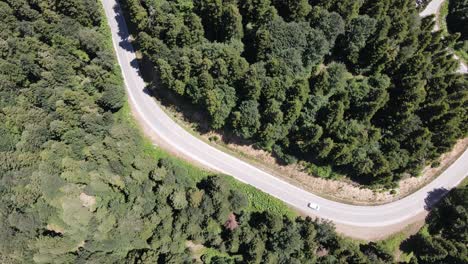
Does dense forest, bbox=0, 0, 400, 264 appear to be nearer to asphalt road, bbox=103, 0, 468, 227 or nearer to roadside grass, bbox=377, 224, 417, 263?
asphalt road, bbox=103, 0, 468, 227

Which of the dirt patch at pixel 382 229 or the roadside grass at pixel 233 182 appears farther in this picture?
the dirt patch at pixel 382 229

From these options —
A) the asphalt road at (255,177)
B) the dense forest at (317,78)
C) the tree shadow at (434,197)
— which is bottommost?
the asphalt road at (255,177)

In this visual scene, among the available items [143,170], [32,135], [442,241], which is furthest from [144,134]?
[442,241]

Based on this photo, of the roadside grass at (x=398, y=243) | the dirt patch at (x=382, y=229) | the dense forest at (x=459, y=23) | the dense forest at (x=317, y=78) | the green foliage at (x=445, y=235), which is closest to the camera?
the dense forest at (x=317, y=78)

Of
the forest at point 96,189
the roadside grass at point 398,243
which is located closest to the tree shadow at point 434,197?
the forest at point 96,189

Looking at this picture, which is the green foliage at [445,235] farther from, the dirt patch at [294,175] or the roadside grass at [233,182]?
the roadside grass at [233,182]

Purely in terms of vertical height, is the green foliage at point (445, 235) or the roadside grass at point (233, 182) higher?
the green foliage at point (445, 235)

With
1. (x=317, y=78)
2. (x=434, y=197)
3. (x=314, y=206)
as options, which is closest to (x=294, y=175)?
(x=314, y=206)

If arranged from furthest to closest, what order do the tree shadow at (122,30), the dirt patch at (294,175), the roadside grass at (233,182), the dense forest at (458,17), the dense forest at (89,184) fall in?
the dense forest at (458,17) < the tree shadow at (122,30) < the dirt patch at (294,175) < the roadside grass at (233,182) < the dense forest at (89,184)
